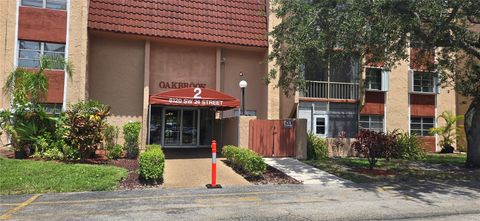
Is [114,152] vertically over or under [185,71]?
under

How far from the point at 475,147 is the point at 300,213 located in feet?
38.4

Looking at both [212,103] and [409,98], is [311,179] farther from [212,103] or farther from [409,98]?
[409,98]

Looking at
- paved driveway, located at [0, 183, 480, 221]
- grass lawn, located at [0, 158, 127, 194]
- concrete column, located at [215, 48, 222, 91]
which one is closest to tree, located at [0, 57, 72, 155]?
grass lawn, located at [0, 158, 127, 194]

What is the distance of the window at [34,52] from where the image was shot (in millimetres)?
17609

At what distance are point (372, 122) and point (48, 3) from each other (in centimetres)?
1794

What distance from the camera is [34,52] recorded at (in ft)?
58.3

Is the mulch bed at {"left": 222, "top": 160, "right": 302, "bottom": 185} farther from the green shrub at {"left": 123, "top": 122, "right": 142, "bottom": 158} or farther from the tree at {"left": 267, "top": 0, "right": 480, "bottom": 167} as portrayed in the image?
the green shrub at {"left": 123, "top": 122, "right": 142, "bottom": 158}

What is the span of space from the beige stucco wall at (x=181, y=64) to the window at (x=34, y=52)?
456 cm

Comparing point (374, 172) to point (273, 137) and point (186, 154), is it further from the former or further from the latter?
point (186, 154)

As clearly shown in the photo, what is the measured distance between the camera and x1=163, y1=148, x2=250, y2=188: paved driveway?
12094mm

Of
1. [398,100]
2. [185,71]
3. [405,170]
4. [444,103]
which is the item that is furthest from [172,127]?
[444,103]

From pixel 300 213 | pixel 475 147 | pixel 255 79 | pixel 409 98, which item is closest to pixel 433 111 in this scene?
pixel 409 98

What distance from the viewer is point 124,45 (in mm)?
20031

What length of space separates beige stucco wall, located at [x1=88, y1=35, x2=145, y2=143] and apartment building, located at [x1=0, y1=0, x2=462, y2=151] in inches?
1.9
